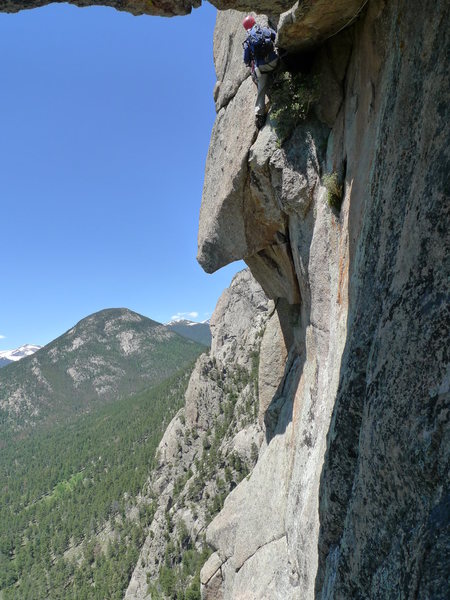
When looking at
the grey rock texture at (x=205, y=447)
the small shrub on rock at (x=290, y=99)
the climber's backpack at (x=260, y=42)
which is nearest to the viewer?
the climber's backpack at (x=260, y=42)

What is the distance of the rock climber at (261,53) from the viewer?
1001cm

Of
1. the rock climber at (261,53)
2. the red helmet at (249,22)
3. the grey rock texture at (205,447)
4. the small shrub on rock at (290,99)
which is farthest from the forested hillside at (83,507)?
the red helmet at (249,22)

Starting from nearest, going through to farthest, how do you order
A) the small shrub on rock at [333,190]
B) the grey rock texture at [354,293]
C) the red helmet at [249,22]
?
the grey rock texture at [354,293]
the small shrub on rock at [333,190]
the red helmet at [249,22]

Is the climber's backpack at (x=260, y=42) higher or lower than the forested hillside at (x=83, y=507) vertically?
higher

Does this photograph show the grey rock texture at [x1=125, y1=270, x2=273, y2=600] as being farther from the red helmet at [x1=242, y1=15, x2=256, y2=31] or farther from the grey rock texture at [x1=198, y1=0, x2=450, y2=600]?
the red helmet at [x1=242, y1=15, x2=256, y2=31]

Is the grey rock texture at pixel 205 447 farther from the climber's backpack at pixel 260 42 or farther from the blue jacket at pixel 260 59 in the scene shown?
the climber's backpack at pixel 260 42

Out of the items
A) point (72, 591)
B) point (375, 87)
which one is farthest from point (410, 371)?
point (72, 591)

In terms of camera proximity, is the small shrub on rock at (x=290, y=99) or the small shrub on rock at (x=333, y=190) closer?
the small shrub on rock at (x=333, y=190)

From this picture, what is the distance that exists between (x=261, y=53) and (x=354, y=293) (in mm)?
7665

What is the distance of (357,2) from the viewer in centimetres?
762

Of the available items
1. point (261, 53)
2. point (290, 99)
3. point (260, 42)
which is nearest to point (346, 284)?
point (290, 99)

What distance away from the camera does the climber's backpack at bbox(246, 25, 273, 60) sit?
32.7 ft

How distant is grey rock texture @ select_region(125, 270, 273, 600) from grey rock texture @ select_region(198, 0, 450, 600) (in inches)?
1480

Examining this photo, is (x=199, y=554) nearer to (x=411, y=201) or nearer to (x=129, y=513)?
(x=129, y=513)
